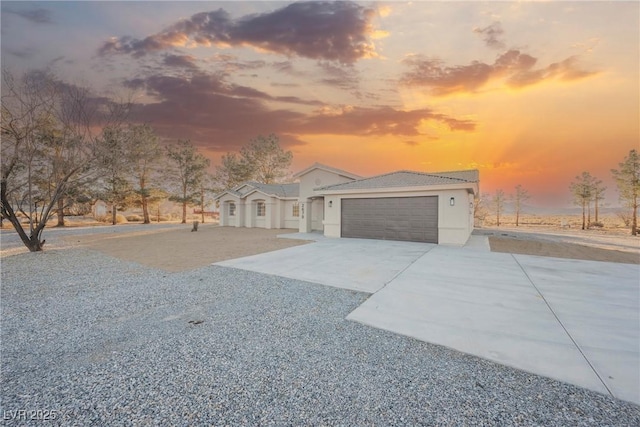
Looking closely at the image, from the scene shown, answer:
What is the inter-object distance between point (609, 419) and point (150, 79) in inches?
827

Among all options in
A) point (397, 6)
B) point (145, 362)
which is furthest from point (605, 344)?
point (397, 6)

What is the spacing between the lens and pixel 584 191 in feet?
88.8

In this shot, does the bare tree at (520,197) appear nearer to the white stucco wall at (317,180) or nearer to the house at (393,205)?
the house at (393,205)

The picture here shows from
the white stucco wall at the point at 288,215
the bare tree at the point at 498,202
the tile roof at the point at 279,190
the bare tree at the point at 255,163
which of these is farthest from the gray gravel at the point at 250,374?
the bare tree at the point at 498,202

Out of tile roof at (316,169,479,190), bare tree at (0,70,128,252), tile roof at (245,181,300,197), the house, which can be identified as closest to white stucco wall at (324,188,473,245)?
the house

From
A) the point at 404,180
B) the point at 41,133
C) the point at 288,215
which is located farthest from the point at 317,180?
the point at 41,133

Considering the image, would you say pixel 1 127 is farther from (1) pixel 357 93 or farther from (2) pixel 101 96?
(1) pixel 357 93

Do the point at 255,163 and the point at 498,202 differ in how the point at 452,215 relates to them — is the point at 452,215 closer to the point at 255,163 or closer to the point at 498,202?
the point at 498,202

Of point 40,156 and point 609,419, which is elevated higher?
point 40,156

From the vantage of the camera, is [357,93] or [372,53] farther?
[357,93]

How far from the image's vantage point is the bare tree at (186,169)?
105ft

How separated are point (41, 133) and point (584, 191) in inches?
1773

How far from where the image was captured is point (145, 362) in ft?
9.82

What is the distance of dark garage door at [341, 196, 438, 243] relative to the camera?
13.1m
